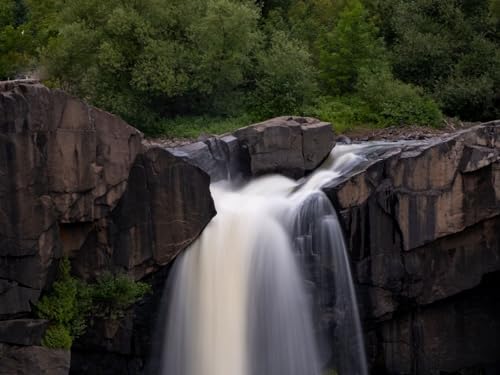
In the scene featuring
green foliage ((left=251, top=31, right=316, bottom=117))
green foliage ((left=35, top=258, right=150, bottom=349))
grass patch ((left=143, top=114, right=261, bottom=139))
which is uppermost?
green foliage ((left=251, top=31, right=316, bottom=117))

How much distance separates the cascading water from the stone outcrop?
0.76 meters

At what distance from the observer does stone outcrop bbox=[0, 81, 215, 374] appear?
16.0 m

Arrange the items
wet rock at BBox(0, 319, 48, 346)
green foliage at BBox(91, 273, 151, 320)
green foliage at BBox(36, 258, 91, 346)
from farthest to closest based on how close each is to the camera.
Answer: green foliage at BBox(91, 273, 151, 320) → green foliage at BBox(36, 258, 91, 346) → wet rock at BBox(0, 319, 48, 346)

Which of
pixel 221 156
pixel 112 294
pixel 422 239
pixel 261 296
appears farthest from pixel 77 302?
pixel 422 239

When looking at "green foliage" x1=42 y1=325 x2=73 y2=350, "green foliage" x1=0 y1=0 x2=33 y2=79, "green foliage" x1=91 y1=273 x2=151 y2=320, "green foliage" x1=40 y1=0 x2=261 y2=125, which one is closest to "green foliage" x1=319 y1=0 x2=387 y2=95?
"green foliage" x1=40 y1=0 x2=261 y2=125

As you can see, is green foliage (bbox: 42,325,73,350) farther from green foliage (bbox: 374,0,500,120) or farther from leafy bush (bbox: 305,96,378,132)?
green foliage (bbox: 374,0,500,120)

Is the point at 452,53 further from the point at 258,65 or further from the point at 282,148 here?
the point at 282,148

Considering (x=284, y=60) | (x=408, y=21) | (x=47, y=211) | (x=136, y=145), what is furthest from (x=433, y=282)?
(x=408, y=21)

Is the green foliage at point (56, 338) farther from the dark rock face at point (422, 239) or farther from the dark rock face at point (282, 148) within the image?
the dark rock face at point (282, 148)

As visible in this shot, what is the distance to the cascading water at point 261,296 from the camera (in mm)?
18312

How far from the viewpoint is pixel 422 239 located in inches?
750

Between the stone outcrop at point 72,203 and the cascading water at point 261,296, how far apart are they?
30.0 inches

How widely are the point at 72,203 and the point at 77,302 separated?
2058 millimetres

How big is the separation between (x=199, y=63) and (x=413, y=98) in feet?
24.2
